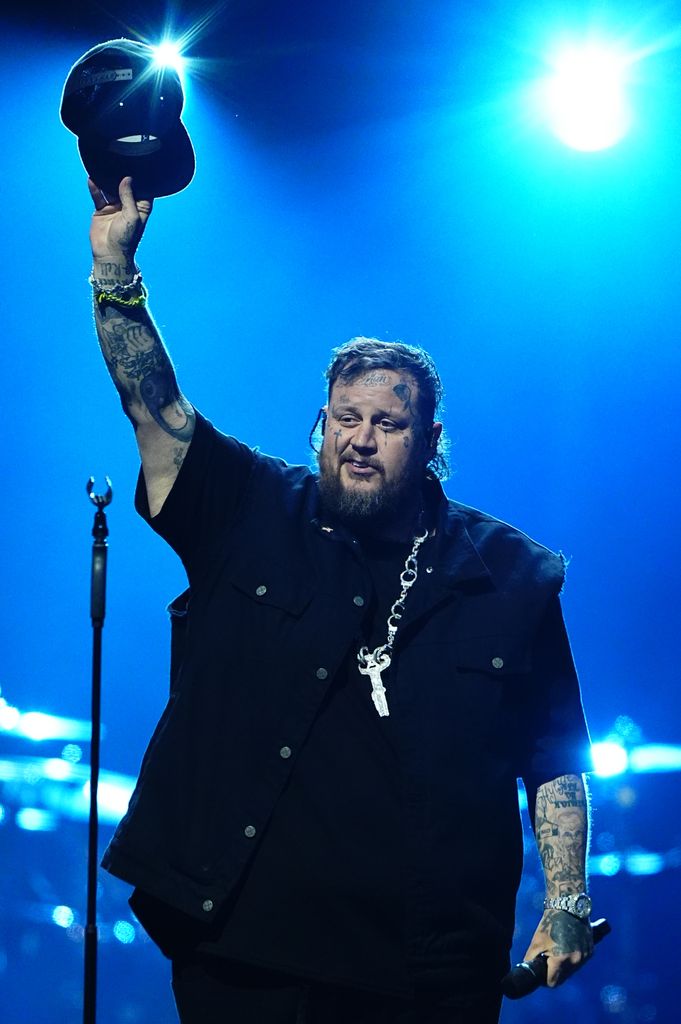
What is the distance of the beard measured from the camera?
7.57 ft

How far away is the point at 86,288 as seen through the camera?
4758mm

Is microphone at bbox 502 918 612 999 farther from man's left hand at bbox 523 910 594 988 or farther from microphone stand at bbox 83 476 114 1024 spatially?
microphone stand at bbox 83 476 114 1024

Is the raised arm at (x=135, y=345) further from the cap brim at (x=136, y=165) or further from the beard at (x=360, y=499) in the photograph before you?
the beard at (x=360, y=499)

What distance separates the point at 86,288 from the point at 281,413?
3.37 ft

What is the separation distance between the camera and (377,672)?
82.8 inches

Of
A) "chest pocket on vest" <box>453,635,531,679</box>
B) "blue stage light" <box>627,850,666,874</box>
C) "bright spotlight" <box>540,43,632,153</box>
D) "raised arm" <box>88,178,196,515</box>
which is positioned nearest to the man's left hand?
"chest pocket on vest" <box>453,635,531,679</box>

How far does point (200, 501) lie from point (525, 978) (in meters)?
1.08

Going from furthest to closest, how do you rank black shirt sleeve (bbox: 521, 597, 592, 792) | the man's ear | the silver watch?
the man's ear, black shirt sleeve (bbox: 521, 597, 592, 792), the silver watch

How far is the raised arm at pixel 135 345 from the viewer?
2.06 m

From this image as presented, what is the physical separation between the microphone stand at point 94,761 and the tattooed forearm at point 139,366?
34.2 inches

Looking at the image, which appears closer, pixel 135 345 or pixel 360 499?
pixel 135 345

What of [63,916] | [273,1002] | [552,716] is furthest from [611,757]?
[273,1002]

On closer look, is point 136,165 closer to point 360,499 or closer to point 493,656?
point 360,499

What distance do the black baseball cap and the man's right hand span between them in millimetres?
32
